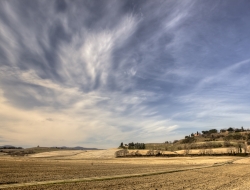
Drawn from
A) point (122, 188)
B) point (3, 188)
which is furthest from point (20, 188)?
point (122, 188)

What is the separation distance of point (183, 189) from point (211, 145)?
186 m

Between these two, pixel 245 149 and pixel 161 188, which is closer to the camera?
pixel 161 188

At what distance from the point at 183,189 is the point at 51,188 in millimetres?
15579

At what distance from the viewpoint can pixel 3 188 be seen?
79.6 feet

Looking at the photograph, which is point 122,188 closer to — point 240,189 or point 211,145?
point 240,189

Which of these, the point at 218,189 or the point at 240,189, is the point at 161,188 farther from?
the point at 240,189

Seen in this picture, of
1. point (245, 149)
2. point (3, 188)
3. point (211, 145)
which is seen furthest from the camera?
point (211, 145)

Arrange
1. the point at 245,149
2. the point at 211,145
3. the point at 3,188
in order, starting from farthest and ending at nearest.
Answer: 1. the point at 211,145
2. the point at 245,149
3. the point at 3,188

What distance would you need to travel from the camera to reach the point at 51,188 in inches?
979

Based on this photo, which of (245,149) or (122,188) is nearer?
(122,188)

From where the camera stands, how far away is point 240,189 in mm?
24875

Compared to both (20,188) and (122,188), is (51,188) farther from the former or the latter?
(122,188)

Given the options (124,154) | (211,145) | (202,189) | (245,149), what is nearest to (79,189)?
(202,189)

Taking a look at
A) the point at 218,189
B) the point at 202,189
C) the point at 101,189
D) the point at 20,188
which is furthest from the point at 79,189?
the point at 218,189
